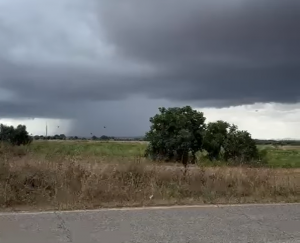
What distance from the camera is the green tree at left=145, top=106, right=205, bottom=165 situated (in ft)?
159

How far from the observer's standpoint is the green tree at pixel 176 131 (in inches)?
1911

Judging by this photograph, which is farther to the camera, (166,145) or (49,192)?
(166,145)

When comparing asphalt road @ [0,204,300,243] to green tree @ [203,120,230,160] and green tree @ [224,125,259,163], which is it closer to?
green tree @ [224,125,259,163]

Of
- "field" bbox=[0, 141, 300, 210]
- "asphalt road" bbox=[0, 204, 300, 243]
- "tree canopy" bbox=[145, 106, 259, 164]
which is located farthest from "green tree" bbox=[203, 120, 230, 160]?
"asphalt road" bbox=[0, 204, 300, 243]

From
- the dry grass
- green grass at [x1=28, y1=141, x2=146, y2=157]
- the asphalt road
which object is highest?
green grass at [x1=28, y1=141, x2=146, y2=157]

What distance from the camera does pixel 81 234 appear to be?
19.1ft

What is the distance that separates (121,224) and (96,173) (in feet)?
8.19

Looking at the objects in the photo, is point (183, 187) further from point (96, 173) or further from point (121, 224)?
point (121, 224)

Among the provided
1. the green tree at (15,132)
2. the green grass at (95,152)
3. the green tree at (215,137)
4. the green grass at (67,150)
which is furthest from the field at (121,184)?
the green tree at (15,132)

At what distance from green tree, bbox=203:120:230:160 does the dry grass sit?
39121mm

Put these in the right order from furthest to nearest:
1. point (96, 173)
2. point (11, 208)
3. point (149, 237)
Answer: point (96, 173) → point (11, 208) → point (149, 237)

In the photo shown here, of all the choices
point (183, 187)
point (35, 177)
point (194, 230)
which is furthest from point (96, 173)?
point (194, 230)

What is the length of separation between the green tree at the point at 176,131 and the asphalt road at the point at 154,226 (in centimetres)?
3993

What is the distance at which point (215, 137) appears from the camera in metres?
50.2
